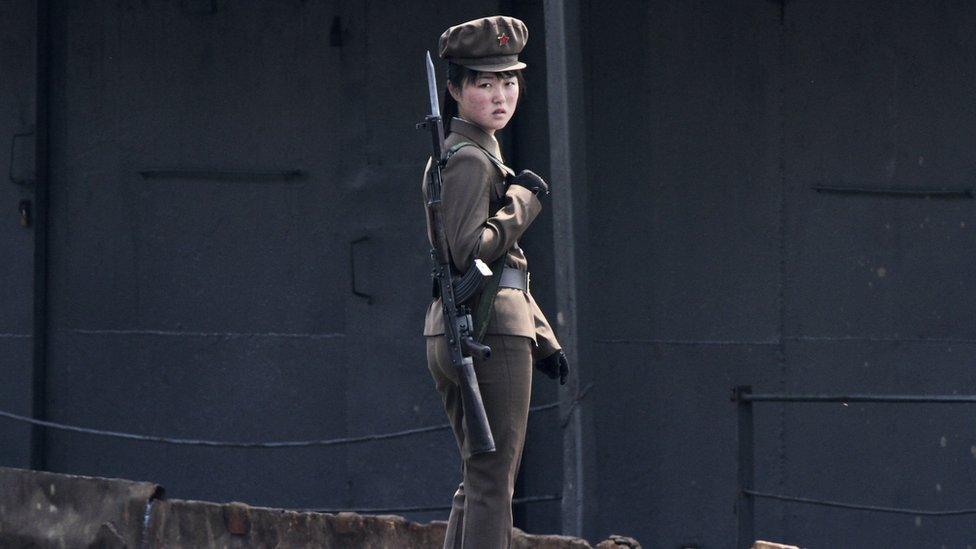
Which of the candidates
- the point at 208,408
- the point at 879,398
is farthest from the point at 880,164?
the point at 208,408

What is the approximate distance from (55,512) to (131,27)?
2477mm

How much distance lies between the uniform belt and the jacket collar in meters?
0.33

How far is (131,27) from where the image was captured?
24.9 feet

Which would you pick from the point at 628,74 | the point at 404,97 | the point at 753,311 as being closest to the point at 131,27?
the point at 404,97

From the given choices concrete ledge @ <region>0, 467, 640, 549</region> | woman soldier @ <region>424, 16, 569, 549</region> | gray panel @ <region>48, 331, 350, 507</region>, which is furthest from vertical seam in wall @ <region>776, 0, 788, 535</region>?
woman soldier @ <region>424, 16, 569, 549</region>

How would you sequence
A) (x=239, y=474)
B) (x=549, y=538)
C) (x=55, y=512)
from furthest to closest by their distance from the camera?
(x=239, y=474)
(x=55, y=512)
(x=549, y=538)

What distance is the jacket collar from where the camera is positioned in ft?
14.3

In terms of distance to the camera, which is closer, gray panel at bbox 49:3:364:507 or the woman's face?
the woman's face

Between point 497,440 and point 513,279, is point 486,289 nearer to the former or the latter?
point 513,279

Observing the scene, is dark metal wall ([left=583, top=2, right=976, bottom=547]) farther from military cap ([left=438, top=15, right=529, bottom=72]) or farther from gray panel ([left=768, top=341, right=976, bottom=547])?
military cap ([left=438, top=15, right=529, bottom=72])

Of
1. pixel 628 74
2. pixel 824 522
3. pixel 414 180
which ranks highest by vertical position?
pixel 628 74

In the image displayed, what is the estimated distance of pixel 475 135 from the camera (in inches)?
172

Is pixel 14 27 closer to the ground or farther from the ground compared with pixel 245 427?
farther from the ground

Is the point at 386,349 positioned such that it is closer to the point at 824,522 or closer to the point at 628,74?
the point at 628,74
